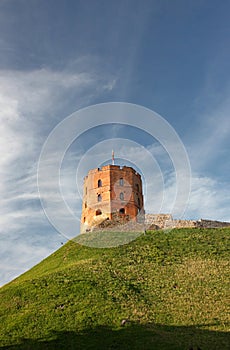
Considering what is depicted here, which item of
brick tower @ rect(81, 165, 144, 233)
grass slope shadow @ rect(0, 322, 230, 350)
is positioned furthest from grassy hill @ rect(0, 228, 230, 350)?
brick tower @ rect(81, 165, 144, 233)

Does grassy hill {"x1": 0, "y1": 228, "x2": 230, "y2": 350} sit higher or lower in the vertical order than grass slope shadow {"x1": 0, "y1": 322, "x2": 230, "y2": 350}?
higher

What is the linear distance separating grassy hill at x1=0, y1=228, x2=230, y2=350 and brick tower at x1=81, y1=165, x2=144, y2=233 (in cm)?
1595

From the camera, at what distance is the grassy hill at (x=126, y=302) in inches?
837

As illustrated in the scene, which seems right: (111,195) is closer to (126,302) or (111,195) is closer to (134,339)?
(126,302)

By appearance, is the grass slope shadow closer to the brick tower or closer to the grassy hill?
the grassy hill

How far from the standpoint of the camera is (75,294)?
28641 mm

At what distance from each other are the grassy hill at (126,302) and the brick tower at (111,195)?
Answer: 52.3 feet

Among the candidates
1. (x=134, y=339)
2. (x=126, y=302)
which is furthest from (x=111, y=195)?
(x=134, y=339)

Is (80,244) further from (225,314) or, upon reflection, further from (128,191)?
(225,314)

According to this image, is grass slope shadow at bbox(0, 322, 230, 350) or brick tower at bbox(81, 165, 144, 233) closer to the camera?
grass slope shadow at bbox(0, 322, 230, 350)

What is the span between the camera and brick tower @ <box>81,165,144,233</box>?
59219mm

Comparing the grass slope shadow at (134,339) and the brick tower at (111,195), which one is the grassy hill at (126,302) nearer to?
the grass slope shadow at (134,339)

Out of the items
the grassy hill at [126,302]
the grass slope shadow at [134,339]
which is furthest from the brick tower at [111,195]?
the grass slope shadow at [134,339]

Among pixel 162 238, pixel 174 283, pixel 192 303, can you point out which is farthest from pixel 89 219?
pixel 192 303
